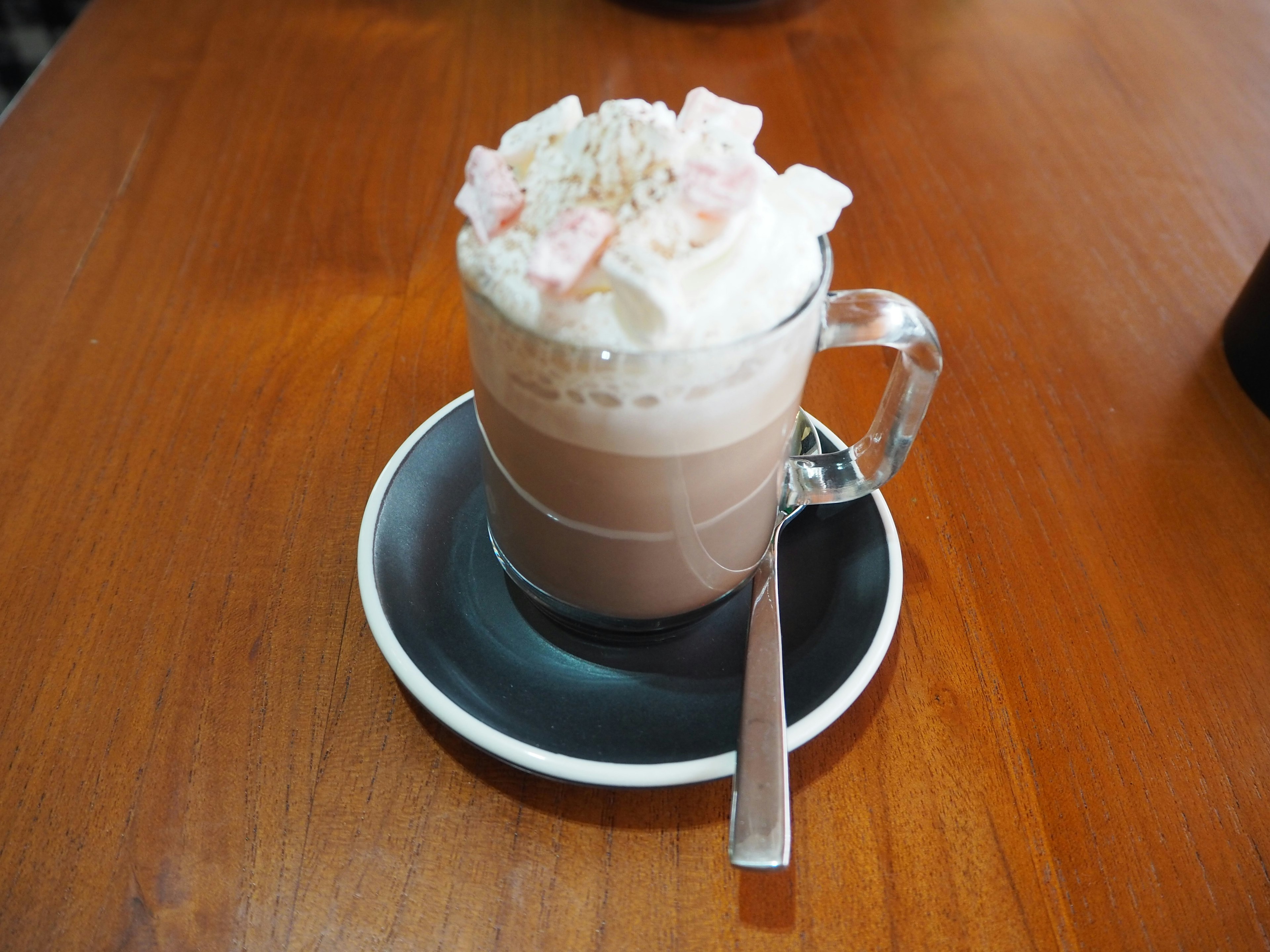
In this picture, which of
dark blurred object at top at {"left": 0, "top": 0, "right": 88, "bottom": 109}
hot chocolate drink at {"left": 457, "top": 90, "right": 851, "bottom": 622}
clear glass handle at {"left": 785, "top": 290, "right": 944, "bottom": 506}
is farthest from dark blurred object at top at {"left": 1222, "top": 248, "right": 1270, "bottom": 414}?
dark blurred object at top at {"left": 0, "top": 0, "right": 88, "bottom": 109}

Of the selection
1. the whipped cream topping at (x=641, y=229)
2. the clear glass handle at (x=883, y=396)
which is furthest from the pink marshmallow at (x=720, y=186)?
the clear glass handle at (x=883, y=396)

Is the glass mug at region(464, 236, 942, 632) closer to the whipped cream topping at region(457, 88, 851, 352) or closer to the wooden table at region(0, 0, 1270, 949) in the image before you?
the whipped cream topping at region(457, 88, 851, 352)

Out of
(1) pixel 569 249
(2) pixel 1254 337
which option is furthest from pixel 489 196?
(2) pixel 1254 337

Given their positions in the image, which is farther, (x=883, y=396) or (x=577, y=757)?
(x=883, y=396)

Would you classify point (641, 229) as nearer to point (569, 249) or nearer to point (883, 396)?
point (569, 249)

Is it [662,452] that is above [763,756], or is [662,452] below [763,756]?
above

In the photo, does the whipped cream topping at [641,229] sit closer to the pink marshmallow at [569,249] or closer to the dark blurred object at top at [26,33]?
the pink marshmallow at [569,249]

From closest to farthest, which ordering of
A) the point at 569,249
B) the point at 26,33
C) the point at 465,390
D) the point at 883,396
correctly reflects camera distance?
the point at 569,249
the point at 883,396
the point at 465,390
the point at 26,33

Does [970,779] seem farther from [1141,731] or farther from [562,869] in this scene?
[562,869]
